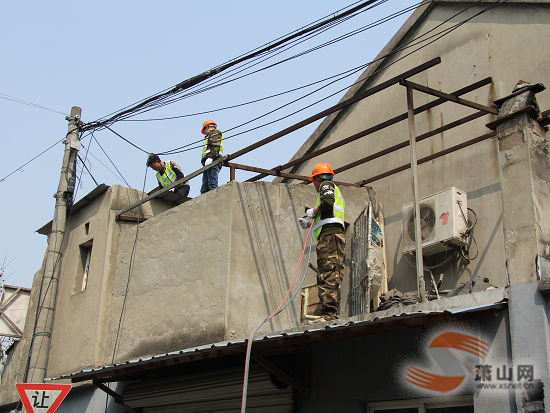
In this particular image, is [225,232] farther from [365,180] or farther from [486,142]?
[486,142]

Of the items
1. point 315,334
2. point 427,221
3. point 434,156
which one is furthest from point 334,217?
point 434,156

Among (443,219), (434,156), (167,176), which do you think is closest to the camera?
(443,219)

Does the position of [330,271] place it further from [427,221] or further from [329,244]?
[427,221]

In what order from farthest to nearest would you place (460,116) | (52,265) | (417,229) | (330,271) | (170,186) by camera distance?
(52,265)
(170,186)
(460,116)
(330,271)
(417,229)

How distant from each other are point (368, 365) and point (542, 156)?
2.90m

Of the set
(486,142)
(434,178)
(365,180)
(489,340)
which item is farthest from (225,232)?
(489,340)

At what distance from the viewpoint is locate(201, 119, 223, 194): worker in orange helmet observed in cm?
1214

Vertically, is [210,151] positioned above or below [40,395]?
above

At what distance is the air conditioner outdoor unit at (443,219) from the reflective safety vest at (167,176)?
5.54 m

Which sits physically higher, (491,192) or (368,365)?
(491,192)

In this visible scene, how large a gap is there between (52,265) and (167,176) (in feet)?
9.14

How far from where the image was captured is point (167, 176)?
1362 centimetres

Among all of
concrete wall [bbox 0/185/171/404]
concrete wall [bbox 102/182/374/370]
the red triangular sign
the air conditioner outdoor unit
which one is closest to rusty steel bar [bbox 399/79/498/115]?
the air conditioner outdoor unit

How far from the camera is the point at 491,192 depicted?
9883mm
